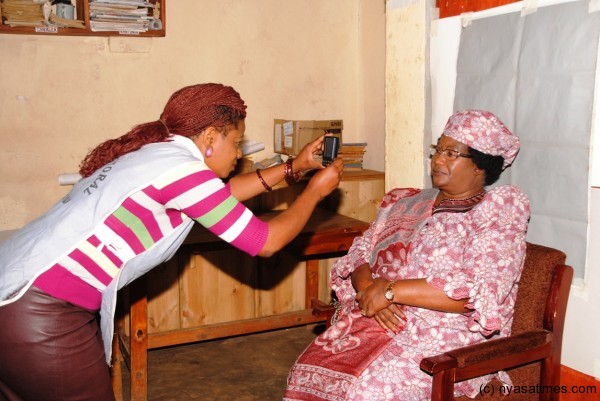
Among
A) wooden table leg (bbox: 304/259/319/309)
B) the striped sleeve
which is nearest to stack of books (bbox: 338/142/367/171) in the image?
wooden table leg (bbox: 304/259/319/309)

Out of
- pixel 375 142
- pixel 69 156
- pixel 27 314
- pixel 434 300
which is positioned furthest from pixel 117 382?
pixel 375 142

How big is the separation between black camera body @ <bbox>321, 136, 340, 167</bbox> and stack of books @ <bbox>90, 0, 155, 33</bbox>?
208cm

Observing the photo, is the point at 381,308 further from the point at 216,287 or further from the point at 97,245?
the point at 216,287

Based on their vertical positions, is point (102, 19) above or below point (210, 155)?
above

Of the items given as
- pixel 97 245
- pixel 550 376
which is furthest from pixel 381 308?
pixel 97 245

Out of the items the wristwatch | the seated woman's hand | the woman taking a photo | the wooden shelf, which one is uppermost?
the wooden shelf

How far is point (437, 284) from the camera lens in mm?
2277

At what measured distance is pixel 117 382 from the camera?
11.5 feet

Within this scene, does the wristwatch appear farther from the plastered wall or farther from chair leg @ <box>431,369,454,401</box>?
the plastered wall

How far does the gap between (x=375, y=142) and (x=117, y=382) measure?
2359mm

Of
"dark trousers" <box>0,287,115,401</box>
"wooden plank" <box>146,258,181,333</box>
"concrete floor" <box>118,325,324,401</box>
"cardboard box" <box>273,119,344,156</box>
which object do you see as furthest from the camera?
"cardboard box" <box>273,119,344,156</box>

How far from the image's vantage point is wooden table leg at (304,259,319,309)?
14.9 feet

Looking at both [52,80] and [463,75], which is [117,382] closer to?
[52,80]

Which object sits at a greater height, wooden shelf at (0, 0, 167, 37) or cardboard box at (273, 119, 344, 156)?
wooden shelf at (0, 0, 167, 37)
